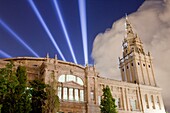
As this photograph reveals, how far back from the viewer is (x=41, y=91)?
3078 cm

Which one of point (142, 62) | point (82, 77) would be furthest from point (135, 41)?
point (82, 77)

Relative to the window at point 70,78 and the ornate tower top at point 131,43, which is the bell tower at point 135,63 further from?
the window at point 70,78

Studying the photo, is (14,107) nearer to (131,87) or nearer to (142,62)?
(131,87)

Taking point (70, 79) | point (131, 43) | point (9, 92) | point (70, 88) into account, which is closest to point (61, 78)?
point (70, 79)

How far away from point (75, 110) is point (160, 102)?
91.2 feet

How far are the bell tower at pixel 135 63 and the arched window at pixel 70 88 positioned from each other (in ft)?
69.6

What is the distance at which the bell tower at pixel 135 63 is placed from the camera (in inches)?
2414

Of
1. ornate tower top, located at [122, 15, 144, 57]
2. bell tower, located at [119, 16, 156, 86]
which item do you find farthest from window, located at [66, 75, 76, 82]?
ornate tower top, located at [122, 15, 144, 57]

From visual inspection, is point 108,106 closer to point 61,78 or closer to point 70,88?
point 70,88

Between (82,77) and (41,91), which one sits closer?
(41,91)

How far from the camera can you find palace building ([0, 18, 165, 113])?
42.8 metres

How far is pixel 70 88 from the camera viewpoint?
143 ft

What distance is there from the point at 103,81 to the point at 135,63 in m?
15.3

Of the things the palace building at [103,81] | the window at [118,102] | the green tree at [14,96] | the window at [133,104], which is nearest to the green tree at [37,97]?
the green tree at [14,96]
